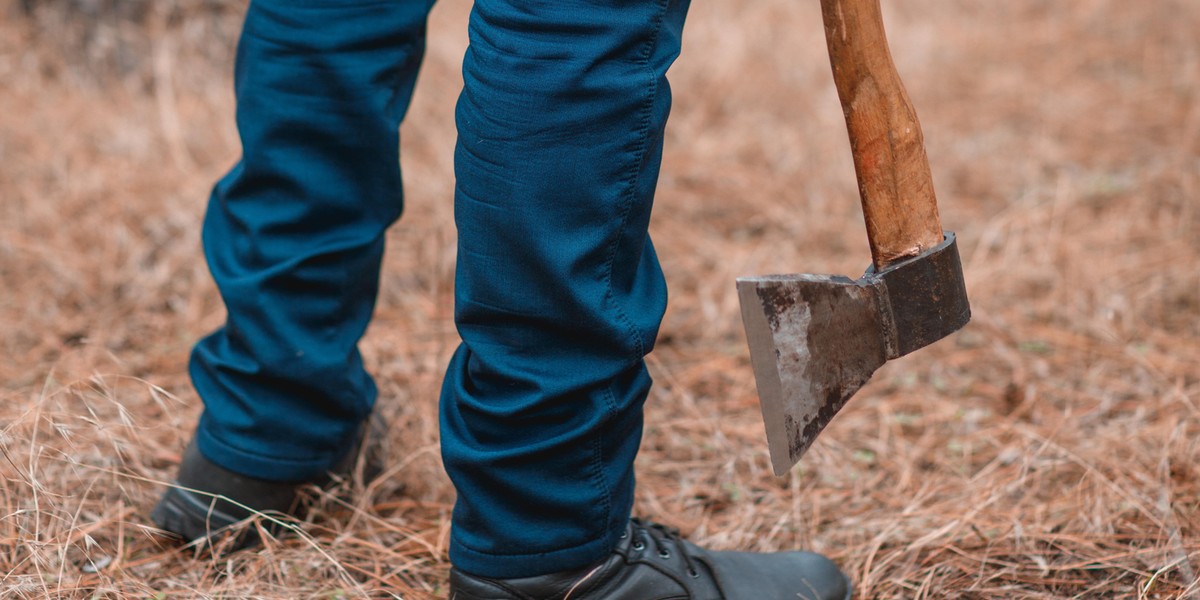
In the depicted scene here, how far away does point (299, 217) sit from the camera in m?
1.34

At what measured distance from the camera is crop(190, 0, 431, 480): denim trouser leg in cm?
132

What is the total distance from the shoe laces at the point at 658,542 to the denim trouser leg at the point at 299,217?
0.46m

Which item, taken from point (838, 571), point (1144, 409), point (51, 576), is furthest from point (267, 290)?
point (1144, 409)

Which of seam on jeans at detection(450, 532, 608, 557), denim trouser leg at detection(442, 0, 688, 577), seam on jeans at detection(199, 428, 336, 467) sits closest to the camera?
denim trouser leg at detection(442, 0, 688, 577)

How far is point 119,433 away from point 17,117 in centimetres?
199

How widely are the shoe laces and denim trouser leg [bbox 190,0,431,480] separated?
1.51ft

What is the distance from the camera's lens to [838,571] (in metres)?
1.33

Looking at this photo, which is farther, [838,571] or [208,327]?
[208,327]

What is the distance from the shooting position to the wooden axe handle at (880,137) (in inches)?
41.8

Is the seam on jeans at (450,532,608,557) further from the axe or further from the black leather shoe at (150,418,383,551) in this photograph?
the black leather shoe at (150,418,383,551)

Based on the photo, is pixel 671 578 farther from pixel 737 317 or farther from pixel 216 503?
pixel 737 317

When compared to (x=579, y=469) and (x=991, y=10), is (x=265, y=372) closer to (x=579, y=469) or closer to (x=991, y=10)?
(x=579, y=469)

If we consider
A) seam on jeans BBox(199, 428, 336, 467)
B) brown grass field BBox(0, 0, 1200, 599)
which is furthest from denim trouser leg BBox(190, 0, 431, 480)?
brown grass field BBox(0, 0, 1200, 599)

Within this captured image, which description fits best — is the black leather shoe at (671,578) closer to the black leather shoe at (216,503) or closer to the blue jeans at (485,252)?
the blue jeans at (485,252)
